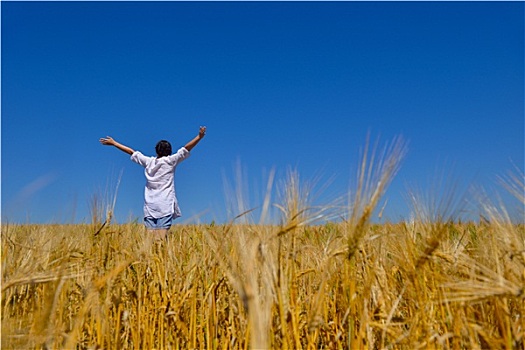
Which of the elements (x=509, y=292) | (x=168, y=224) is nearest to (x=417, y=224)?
(x=509, y=292)

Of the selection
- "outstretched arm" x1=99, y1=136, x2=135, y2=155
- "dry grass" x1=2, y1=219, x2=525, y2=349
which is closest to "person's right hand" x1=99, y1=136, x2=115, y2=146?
"outstretched arm" x1=99, y1=136, x2=135, y2=155

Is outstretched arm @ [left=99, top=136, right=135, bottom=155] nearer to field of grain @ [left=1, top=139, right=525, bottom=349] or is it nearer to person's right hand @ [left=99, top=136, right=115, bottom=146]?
person's right hand @ [left=99, top=136, right=115, bottom=146]

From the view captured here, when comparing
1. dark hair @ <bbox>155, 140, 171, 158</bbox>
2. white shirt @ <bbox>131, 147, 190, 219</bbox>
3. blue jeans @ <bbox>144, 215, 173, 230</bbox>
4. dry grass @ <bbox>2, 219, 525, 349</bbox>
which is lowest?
dry grass @ <bbox>2, 219, 525, 349</bbox>

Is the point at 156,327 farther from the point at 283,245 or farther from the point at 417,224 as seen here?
the point at 417,224

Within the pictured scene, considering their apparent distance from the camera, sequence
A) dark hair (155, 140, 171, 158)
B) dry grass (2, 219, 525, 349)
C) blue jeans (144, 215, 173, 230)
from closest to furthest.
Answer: dry grass (2, 219, 525, 349) → blue jeans (144, 215, 173, 230) → dark hair (155, 140, 171, 158)

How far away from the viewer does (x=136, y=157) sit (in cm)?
564

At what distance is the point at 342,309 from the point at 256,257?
2.20 ft

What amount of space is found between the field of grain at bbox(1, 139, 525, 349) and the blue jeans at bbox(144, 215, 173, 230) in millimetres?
2576

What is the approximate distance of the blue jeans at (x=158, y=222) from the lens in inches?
211

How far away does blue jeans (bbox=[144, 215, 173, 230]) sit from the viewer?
5.37 meters

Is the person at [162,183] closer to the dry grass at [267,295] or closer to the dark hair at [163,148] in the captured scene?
the dark hair at [163,148]

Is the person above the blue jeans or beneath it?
above

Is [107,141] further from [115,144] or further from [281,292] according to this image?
[281,292]

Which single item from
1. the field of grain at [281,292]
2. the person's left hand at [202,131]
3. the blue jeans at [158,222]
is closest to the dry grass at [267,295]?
the field of grain at [281,292]
